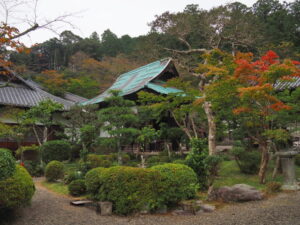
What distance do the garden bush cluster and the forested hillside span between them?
3.59 meters

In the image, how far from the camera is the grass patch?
9.33m

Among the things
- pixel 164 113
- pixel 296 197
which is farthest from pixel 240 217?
pixel 164 113

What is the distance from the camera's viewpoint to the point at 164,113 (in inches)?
600

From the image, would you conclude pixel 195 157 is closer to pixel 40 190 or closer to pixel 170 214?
pixel 170 214

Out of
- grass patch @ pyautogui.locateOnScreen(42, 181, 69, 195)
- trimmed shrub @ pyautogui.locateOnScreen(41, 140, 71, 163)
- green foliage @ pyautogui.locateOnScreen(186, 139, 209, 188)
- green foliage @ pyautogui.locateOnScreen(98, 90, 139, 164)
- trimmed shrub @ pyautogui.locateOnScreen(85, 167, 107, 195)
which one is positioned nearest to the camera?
trimmed shrub @ pyautogui.locateOnScreen(85, 167, 107, 195)

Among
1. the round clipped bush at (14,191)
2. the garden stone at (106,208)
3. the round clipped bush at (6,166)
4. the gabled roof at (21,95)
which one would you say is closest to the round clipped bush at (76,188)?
the garden stone at (106,208)

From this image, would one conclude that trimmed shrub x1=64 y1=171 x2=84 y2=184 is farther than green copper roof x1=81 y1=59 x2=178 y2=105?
No

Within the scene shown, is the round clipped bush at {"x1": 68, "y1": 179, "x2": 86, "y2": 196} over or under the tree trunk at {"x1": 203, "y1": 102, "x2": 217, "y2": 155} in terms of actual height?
under

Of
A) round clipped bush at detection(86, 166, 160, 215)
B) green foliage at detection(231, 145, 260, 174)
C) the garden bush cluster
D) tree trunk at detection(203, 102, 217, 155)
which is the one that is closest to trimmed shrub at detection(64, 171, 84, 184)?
the garden bush cluster

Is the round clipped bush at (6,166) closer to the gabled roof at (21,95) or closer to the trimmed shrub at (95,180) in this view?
the trimmed shrub at (95,180)

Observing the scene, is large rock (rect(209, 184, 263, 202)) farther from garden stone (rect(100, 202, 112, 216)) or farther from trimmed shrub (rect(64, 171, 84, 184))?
trimmed shrub (rect(64, 171, 84, 184))

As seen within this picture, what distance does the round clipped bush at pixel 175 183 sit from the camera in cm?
709

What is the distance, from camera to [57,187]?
32.9 ft

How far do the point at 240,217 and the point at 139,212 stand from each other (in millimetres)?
2447
